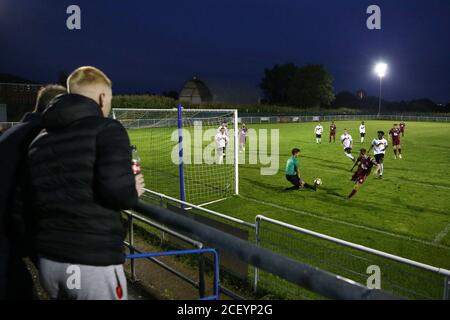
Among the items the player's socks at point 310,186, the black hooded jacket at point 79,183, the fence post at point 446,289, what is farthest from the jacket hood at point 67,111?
the player's socks at point 310,186

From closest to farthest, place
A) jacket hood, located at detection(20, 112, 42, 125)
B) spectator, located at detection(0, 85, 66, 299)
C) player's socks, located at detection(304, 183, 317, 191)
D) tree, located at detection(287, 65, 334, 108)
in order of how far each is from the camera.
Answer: spectator, located at detection(0, 85, 66, 299), jacket hood, located at detection(20, 112, 42, 125), player's socks, located at detection(304, 183, 317, 191), tree, located at detection(287, 65, 334, 108)

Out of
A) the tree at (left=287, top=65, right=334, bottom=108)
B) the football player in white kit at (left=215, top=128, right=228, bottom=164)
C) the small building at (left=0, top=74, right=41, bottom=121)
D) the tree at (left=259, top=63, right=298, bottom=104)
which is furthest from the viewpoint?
the tree at (left=259, top=63, right=298, bottom=104)

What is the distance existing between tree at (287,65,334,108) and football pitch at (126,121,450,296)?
88.3 m

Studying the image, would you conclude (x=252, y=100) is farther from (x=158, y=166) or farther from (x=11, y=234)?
(x=11, y=234)

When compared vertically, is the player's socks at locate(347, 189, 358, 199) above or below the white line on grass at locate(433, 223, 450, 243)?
above

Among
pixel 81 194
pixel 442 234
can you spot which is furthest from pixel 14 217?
pixel 442 234

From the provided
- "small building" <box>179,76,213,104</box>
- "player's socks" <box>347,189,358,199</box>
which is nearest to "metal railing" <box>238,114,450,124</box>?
"small building" <box>179,76,213,104</box>

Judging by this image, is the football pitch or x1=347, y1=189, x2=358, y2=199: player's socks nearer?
the football pitch

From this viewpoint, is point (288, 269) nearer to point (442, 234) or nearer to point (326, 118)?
point (442, 234)

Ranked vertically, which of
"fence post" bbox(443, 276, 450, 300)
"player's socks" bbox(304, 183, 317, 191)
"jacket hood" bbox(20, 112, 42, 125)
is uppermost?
"jacket hood" bbox(20, 112, 42, 125)

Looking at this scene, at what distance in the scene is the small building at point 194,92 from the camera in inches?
3629

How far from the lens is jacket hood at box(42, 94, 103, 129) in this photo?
6.12 feet

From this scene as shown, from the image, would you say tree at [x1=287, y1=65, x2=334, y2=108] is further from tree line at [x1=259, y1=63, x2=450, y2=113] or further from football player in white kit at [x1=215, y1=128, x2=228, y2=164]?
football player in white kit at [x1=215, y1=128, x2=228, y2=164]
